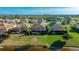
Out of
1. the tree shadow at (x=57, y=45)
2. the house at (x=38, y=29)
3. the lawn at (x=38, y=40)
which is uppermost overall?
the house at (x=38, y=29)

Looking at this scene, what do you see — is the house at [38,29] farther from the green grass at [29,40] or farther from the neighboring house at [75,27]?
the neighboring house at [75,27]

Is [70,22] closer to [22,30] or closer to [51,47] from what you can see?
[51,47]

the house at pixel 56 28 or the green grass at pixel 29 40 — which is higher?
the house at pixel 56 28

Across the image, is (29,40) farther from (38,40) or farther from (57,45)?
(57,45)

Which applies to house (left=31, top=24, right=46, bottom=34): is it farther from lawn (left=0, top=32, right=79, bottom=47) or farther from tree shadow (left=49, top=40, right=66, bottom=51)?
tree shadow (left=49, top=40, right=66, bottom=51)

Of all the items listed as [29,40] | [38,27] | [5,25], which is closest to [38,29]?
[38,27]

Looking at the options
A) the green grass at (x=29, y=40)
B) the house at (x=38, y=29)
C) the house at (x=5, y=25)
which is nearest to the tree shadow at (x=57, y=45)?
the green grass at (x=29, y=40)
